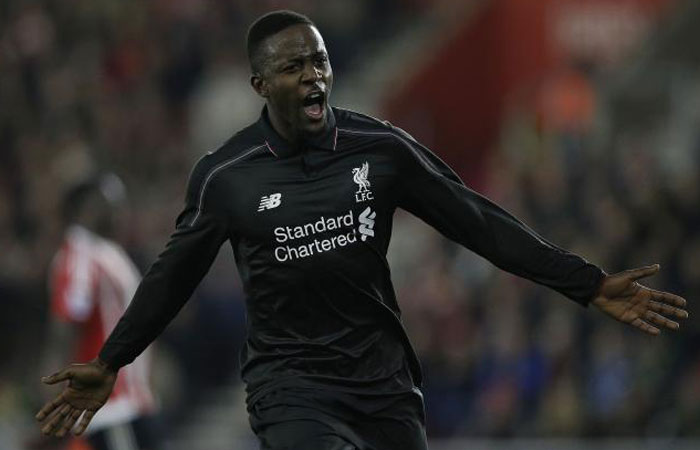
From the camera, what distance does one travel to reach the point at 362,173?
5.95 m

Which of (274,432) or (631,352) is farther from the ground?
(274,432)

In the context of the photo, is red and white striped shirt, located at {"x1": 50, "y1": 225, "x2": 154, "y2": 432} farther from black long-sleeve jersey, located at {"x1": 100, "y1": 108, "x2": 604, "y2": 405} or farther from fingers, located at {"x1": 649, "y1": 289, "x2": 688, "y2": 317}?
fingers, located at {"x1": 649, "y1": 289, "x2": 688, "y2": 317}

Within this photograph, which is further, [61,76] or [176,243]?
[61,76]

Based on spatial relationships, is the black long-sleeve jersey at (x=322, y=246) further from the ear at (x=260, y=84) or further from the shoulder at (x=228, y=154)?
the ear at (x=260, y=84)

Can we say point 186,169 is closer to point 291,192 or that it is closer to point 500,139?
point 500,139

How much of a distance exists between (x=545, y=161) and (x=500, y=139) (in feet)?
13.0

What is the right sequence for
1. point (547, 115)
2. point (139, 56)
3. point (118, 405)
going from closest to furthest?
point (118, 405) < point (547, 115) < point (139, 56)

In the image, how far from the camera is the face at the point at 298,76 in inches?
230

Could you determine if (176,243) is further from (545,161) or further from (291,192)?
(545,161)

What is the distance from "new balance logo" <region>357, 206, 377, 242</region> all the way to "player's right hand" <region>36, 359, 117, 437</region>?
98 centimetres

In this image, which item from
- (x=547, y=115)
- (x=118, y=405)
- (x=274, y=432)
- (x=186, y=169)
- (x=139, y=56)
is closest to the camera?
(x=274, y=432)

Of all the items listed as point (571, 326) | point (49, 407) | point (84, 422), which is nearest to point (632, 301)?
point (84, 422)

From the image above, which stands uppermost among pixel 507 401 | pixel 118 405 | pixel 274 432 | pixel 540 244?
pixel 540 244

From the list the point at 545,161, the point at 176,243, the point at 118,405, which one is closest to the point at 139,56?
the point at 545,161
